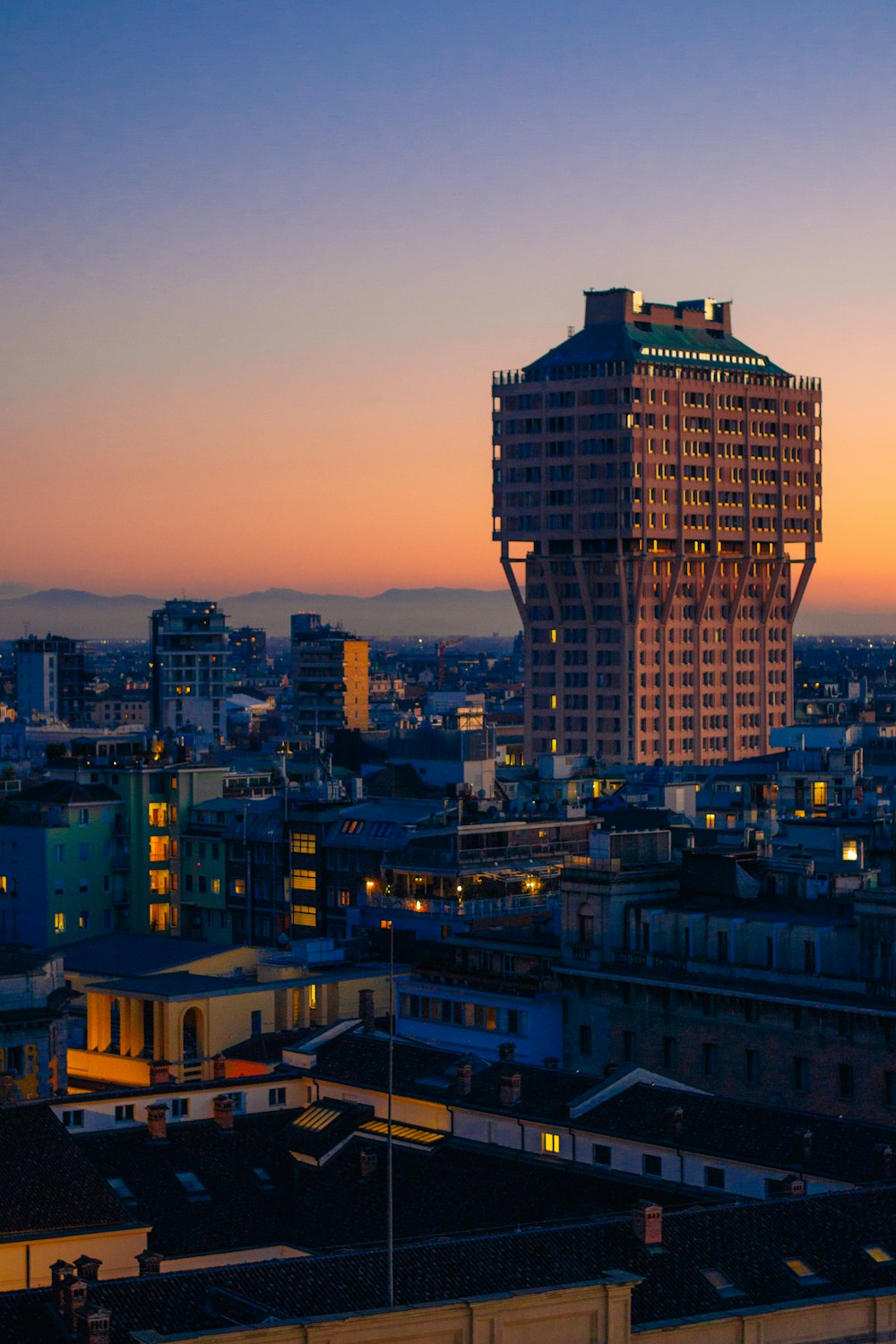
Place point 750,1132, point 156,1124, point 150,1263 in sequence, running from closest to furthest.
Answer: point 150,1263 → point 750,1132 → point 156,1124

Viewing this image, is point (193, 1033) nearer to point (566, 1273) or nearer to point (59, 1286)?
point (59, 1286)

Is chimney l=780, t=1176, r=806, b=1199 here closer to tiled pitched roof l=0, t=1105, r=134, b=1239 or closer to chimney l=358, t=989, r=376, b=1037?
tiled pitched roof l=0, t=1105, r=134, b=1239

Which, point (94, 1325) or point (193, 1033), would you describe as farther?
point (193, 1033)

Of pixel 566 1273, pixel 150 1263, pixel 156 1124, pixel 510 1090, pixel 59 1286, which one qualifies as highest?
pixel 510 1090

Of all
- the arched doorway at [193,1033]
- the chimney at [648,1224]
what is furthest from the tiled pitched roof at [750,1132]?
the arched doorway at [193,1033]

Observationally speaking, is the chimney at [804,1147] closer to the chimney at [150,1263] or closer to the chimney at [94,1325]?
the chimney at [150,1263]

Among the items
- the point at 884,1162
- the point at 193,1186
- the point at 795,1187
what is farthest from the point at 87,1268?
the point at 884,1162
